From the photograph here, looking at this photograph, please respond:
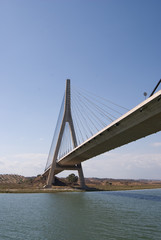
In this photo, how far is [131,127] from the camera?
24531 mm

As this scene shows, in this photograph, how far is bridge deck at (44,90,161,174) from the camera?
19.8m

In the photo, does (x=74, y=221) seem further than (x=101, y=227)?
Yes

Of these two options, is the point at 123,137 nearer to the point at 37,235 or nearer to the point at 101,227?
the point at 101,227

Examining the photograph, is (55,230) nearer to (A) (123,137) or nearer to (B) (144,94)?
(B) (144,94)

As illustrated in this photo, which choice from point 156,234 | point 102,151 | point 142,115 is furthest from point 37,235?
point 102,151

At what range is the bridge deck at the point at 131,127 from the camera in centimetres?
1977

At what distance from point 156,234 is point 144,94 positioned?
12.6m

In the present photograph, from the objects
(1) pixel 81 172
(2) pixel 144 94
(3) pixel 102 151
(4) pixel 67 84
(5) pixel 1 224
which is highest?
(4) pixel 67 84

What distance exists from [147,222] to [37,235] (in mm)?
7086

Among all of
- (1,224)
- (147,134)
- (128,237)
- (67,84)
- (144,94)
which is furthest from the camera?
(67,84)

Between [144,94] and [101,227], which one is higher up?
[144,94]

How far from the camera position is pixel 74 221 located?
14.4m

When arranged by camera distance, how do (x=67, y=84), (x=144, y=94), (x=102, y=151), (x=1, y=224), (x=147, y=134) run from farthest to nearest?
(x=67, y=84) < (x=102, y=151) < (x=147, y=134) < (x=144, y=94) < (x=1, y=224)

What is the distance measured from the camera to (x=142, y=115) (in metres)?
21.6
